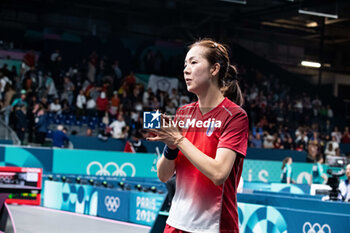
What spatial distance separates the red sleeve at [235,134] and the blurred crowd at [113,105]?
1583 cm

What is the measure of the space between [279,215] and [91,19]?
2329 cm

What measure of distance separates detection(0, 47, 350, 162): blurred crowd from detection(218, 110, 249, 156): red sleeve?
1583 centimetres

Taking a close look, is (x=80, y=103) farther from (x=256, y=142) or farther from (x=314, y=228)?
(x=314, y=228)

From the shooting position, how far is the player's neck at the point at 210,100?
2572 mm

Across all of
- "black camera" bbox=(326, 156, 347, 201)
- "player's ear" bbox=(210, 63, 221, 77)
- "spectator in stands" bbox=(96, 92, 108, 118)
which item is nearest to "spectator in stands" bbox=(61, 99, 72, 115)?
"spectator in stands" bbox=(96, 92, 108, 118)

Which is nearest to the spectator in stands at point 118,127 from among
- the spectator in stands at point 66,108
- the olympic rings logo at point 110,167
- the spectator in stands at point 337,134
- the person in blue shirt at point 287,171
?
the spectator in stands at point 66,108

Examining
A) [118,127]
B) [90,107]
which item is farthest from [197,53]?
A: [90,107]

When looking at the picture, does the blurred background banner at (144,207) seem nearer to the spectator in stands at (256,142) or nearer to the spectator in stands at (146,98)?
the spectator in stands at (146,98)

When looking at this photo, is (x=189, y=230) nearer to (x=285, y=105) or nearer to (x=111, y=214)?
(x=111, y=214)

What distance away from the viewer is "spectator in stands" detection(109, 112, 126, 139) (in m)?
19.2

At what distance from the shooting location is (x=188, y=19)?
97.0 feet

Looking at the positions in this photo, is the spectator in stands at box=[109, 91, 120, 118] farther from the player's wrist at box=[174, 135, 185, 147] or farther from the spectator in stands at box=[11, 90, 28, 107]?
the player's wrist at box=[174, 135, 185, 147]

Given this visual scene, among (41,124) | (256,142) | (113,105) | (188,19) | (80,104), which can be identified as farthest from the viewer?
(188,19)

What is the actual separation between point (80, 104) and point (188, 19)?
11.0 metres
